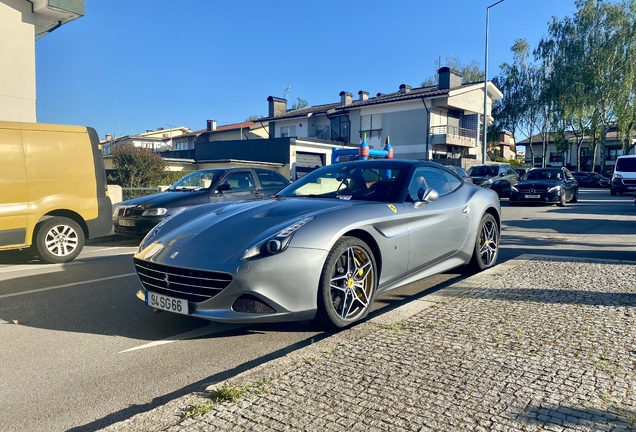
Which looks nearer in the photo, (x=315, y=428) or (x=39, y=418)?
(x=315, y=428)

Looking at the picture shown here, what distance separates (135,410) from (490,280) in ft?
12.8

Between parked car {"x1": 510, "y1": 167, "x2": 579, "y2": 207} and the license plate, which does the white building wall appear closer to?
the license plate

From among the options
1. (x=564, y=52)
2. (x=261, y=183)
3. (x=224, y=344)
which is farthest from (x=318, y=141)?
(x=224, y=344)

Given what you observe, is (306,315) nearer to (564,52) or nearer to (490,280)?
(490,280)

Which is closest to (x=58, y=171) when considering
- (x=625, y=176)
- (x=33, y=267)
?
(x=33, y=267)

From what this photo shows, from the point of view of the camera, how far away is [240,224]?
4.11m

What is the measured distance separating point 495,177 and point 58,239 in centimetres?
2008

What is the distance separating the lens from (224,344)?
12.9ft

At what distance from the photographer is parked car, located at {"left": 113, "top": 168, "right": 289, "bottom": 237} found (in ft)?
30.7

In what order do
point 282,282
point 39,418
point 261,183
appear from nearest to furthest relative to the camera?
point 39,418 < point 282,282 < point 261,183

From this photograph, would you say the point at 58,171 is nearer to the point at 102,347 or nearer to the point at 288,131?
the point at 102,347

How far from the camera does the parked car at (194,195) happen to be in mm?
9352

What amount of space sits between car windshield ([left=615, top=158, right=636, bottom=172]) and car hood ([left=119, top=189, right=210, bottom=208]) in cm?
2414

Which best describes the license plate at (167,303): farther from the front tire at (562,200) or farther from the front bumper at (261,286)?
the front tire at (562,200)
